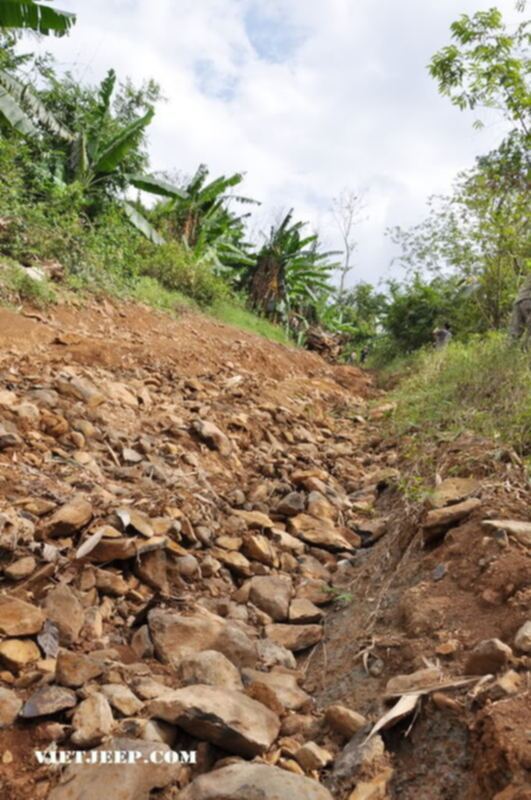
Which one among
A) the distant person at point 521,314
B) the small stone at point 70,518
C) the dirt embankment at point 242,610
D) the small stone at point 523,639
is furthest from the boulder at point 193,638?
the distant person at point 521,314

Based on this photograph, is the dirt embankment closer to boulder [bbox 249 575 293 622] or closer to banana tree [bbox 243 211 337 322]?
boulder [bbox 249 575 293 622]

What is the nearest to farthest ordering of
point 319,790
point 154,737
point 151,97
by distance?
1. point 319,790
2. point 154,737
3. point 151,97

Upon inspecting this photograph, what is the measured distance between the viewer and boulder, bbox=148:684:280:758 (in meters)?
1.35

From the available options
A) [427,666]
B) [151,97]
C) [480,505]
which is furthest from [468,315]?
[427,666]

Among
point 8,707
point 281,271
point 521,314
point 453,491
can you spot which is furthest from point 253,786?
point 281,271

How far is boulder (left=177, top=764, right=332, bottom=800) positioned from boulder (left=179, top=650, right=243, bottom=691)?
1.23 ft

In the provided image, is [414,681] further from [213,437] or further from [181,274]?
[181,274]

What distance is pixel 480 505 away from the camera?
2377 millimetres

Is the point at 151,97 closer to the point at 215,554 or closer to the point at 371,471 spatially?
the point at 371,471

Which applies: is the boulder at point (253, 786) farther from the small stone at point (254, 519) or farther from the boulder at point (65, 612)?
the small stone at point (254, 519)

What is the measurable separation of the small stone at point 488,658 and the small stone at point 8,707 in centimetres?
120

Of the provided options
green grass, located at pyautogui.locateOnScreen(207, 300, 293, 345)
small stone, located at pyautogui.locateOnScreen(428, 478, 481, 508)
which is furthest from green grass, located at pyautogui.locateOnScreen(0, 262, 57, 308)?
green grass, located at pyautogui.locateOnScreen(207, 300, 293, 345)

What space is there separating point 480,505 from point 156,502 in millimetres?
1486

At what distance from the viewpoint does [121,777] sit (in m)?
1.19
